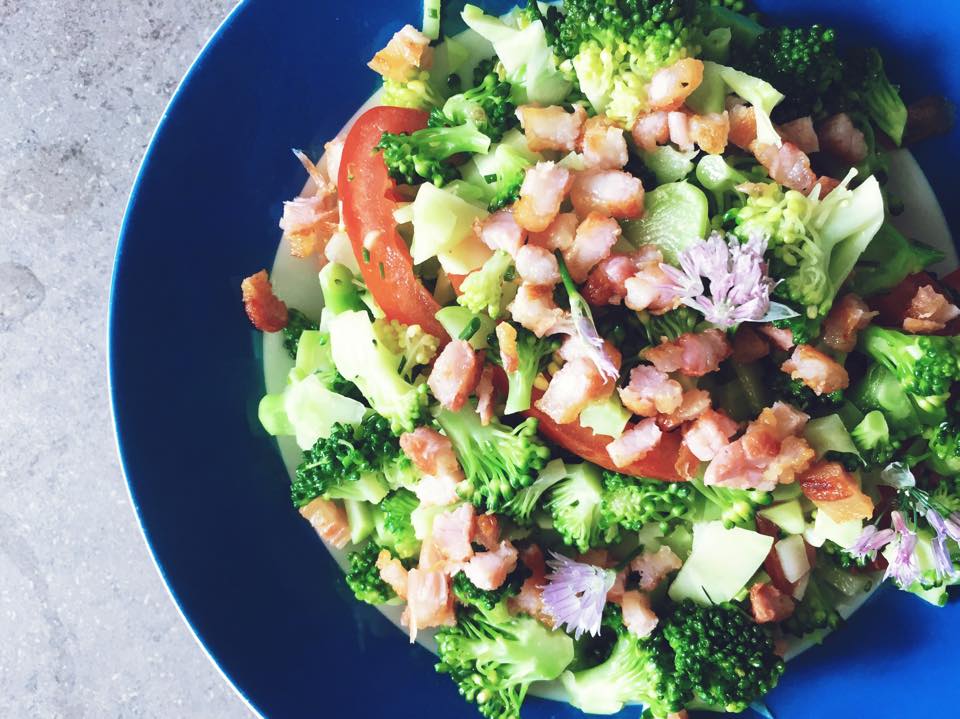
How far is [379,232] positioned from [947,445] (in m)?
1.57

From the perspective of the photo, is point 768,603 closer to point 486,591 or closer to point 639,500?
point 639,500

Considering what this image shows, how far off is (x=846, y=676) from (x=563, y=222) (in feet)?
5.13

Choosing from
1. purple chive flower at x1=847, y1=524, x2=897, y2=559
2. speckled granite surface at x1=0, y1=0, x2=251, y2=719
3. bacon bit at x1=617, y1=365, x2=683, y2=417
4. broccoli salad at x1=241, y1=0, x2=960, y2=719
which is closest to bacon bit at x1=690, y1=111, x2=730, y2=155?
broccoli salad at x1=241, y1=0, x2=960, y2=719

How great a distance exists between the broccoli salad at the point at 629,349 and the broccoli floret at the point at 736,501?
0.4 inches

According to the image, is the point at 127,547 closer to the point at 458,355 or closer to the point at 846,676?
the point at 458,355

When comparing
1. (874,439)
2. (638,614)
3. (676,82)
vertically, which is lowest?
(638,614)

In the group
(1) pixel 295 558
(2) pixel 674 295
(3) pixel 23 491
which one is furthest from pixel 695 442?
(3) pixel 23 491

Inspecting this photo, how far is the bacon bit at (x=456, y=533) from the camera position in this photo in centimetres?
221

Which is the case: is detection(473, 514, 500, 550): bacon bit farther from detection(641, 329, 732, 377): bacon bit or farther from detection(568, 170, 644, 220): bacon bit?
detection(568, 170, 644, 220): bacon bit

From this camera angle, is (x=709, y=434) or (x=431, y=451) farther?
(x=431, y=451)

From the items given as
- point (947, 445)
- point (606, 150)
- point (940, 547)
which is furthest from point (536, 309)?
point (940, 547)

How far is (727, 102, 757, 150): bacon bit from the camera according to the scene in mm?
2170

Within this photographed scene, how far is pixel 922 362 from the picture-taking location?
2.03 m

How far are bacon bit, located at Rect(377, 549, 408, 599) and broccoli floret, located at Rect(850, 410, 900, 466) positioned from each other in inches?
50.5
